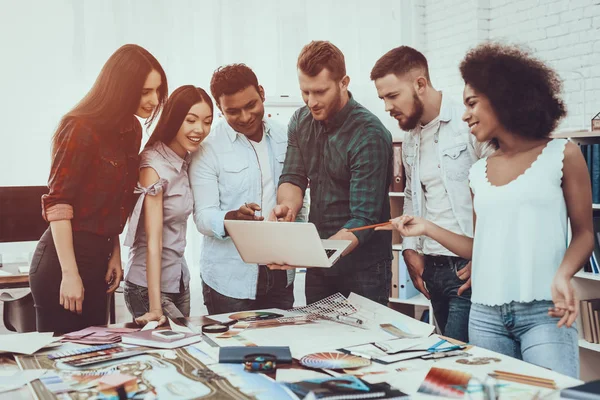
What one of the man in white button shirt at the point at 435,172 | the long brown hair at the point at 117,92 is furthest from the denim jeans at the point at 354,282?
the long brown hair at the point at 117,92

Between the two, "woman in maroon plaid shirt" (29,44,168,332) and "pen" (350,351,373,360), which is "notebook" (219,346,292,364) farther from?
"woman in maroon plaid shirt" (29,44,168,332)

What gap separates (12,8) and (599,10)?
11.4ft

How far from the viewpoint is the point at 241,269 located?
2213 millimetres

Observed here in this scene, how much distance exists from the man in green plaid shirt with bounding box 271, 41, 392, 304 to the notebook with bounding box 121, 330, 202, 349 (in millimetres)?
630

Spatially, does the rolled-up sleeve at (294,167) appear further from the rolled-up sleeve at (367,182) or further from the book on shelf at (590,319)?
the book on shelf at (590,319)

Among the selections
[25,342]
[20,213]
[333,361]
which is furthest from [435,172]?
[20,213]

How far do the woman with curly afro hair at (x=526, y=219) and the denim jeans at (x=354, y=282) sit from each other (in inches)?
20.6

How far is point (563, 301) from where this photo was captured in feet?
4.93

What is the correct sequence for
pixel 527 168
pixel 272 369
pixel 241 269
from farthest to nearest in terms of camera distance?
pixel 241 269 < pixel 527 168 < pixel 272 369

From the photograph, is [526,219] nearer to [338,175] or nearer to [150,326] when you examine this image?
[338,175]

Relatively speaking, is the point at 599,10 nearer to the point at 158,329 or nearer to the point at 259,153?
the point at 259,153

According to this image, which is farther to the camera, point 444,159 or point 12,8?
point 12,8

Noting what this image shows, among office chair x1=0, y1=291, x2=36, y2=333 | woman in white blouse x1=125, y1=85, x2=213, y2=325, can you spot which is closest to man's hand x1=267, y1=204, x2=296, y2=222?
woman in white blouse x1=125, y1=85, x2=213, y2=325

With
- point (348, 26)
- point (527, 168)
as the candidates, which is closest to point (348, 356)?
point (527, 168)
